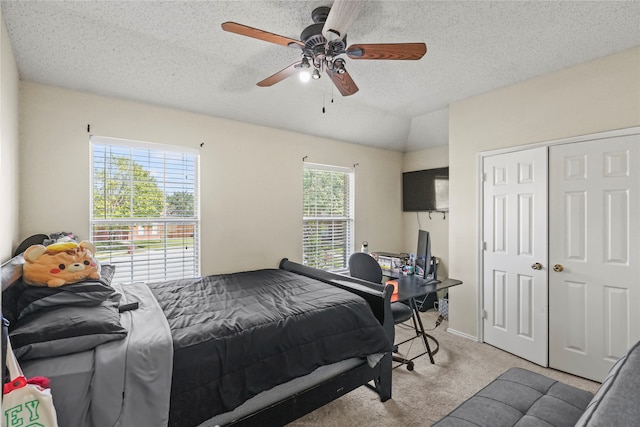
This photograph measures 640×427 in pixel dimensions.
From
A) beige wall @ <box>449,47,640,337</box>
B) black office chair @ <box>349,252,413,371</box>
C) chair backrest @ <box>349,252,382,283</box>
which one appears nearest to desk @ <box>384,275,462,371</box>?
black office chair @ <box>349,252,413,371</box>

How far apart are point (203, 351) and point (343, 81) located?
197 cm

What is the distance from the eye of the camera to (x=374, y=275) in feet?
9.64

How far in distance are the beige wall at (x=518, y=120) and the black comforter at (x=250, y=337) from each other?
5.54ft

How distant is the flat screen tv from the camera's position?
14.2ft

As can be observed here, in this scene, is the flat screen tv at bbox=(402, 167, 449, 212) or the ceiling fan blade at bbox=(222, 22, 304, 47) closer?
the ceiling fan blade at bbox=(222, 22, 304, 47)

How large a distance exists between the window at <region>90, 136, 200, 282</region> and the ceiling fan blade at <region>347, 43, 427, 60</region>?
6.90 feet

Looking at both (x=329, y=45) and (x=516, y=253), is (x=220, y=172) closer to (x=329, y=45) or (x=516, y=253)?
(x=329, y=45)

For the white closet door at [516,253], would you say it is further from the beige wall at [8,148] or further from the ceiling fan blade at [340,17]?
the beige wall at [8,148]

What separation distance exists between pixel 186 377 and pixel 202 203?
6.69 ft

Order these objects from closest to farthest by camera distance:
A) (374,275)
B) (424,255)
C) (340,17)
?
1. (340,17)
2. (374,275)
3. (424,255)

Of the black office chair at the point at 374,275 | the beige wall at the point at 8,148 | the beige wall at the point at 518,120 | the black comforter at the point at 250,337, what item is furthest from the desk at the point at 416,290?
the beige wall at the point at 8,148

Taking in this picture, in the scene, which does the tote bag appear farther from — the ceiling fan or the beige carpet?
the ceiling fan

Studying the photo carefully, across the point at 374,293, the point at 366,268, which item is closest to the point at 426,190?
the point at 366,268

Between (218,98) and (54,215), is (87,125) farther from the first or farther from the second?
(218,98)
